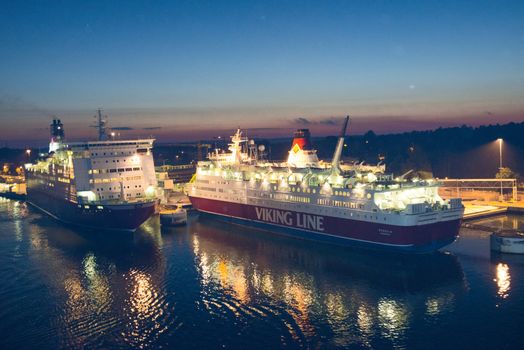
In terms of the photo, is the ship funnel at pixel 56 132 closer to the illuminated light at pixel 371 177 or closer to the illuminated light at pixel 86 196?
the illuminated light at pixel 86 196

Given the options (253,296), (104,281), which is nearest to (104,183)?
(104,281)

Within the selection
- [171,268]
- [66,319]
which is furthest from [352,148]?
[66,319]

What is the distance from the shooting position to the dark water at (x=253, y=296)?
74.3 ft

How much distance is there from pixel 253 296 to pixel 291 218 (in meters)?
15.7

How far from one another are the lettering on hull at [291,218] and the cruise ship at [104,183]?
11183 mm

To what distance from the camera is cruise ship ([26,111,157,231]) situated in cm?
4400

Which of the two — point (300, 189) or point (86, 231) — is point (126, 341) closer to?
point (300, 189)

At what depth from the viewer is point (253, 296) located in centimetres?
2806

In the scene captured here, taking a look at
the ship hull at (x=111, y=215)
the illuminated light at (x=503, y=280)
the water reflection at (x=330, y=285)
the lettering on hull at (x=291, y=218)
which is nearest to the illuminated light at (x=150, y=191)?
the ship hull at (x=111, y=215)

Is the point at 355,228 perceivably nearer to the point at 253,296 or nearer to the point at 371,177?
the point at 371,177

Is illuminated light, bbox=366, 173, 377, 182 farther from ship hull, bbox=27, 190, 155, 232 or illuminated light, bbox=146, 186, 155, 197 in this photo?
illuminated light, bbox=146, 186, 155, 197

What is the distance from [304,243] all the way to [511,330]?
67.3 ft

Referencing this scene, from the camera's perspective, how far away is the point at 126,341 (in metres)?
22.5

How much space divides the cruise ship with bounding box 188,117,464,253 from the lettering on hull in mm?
90
